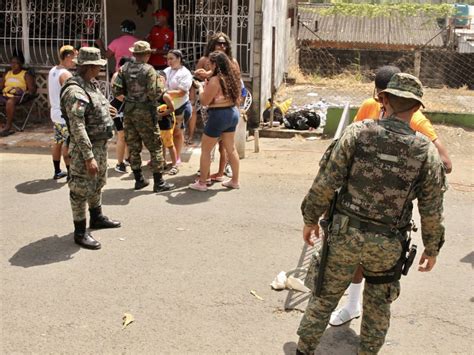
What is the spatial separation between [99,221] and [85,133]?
1013mm

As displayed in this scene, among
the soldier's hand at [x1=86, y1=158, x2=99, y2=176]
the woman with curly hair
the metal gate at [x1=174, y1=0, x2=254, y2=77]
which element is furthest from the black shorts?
the metal gate at [x1=174, y1=0, x2=254, y2=77]

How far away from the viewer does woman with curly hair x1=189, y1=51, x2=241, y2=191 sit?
6137mm

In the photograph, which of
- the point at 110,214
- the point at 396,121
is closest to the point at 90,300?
the point at 110,214

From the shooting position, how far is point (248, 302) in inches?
166

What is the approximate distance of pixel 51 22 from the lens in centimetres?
1051

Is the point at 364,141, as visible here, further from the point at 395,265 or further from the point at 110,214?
the point at 110,214

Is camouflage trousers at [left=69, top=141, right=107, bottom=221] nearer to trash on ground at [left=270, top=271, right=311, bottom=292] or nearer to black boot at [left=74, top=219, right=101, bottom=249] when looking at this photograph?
black boot at [left=74, top=219, right=101, bottom=249]

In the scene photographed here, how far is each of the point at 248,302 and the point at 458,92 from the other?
12303mm

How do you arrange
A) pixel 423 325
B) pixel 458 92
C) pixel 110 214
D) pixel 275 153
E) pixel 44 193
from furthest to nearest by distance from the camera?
pixel 458 92, pixel 275 153, pixel 44 193, pixel 110 214, pixel 423 325

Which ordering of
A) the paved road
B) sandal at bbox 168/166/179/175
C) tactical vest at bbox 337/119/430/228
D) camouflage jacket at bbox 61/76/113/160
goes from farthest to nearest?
sandal at bbox 168/166/179/175
camouflage jacket at bbox 61/76/113/160
the paved road
tactical vest at bbox 337/119/430/228

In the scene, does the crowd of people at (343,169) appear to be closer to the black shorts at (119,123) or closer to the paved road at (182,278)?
the paved road at (182,278)

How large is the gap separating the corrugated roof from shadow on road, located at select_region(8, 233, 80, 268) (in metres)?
17.9

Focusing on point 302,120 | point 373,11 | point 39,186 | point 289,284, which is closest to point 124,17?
point 302,120

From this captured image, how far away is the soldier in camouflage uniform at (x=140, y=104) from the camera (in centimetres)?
611
